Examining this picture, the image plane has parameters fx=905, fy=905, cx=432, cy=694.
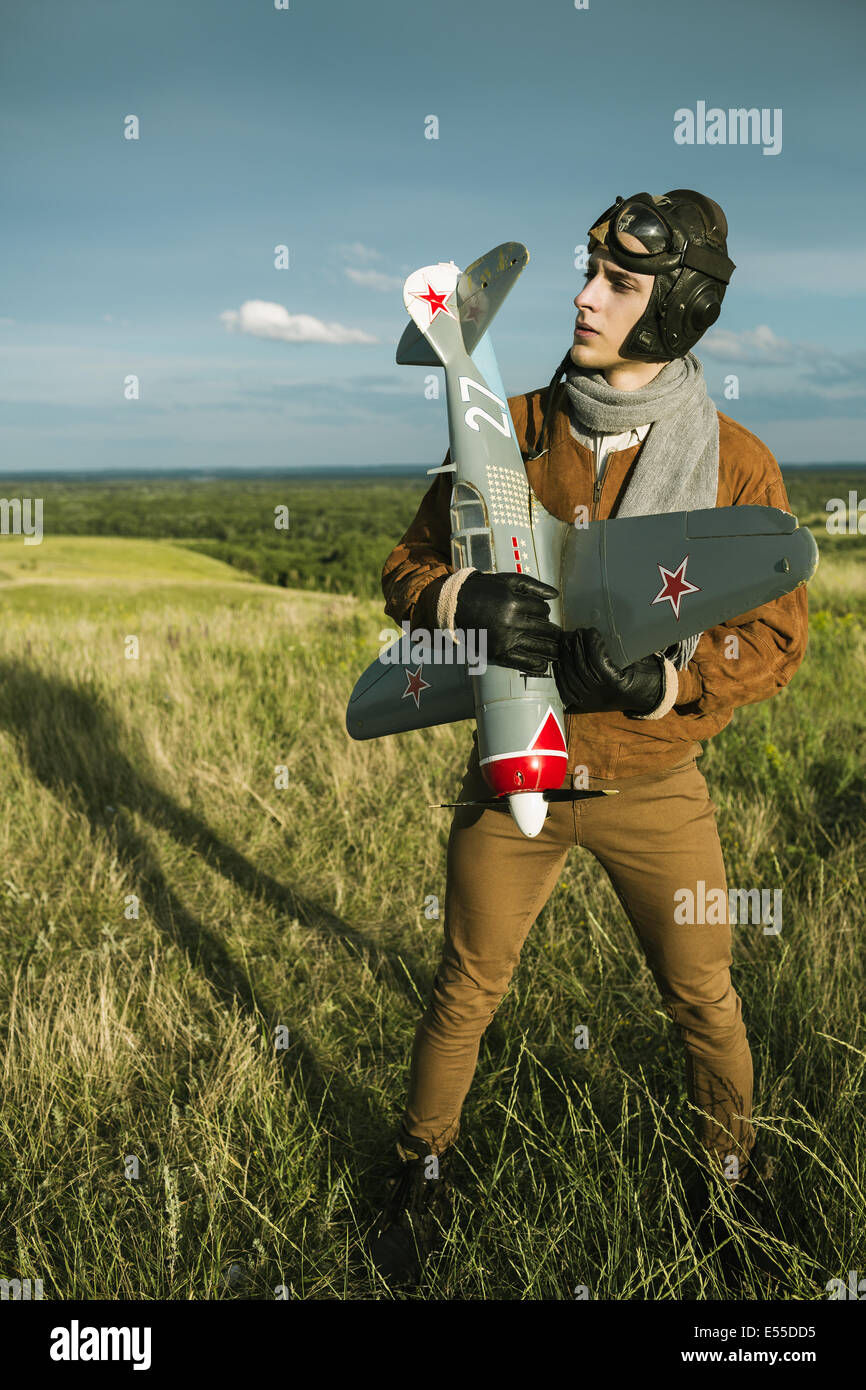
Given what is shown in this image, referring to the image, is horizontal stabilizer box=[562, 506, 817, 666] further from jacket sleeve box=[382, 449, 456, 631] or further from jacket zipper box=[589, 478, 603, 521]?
jacket sleeve box=[382, 449, 456, 631]

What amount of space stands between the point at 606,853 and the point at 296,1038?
5.42 ft

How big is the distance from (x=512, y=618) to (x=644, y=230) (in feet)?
3.31

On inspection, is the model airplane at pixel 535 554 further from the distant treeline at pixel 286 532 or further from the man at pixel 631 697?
the distant treeline at pixel 286 532

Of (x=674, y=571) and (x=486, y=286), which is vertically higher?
(x=486, y=286)

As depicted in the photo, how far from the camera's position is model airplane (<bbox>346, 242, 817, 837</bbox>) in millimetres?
2059

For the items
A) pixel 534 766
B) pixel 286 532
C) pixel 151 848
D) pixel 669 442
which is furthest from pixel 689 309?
pixel 286 532

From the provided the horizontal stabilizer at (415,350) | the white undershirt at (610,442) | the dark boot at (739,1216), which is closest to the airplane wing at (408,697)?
the white undershirt at (610,442)

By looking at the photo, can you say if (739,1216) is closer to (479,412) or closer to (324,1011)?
(324,1011)

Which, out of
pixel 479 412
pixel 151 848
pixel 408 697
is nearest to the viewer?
pixel 479 412

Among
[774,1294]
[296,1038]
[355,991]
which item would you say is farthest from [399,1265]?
[355,991]

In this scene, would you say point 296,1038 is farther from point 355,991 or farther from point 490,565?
point 490,565

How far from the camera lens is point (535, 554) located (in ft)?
7.34

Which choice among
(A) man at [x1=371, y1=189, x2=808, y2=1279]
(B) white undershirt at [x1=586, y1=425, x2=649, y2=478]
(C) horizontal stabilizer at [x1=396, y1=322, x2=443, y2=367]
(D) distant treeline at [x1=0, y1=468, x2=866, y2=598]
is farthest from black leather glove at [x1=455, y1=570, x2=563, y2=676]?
(D) distant treeline at [x1=0, y1=468, x2=866, y2=598]

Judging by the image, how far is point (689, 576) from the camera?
2094 mm
